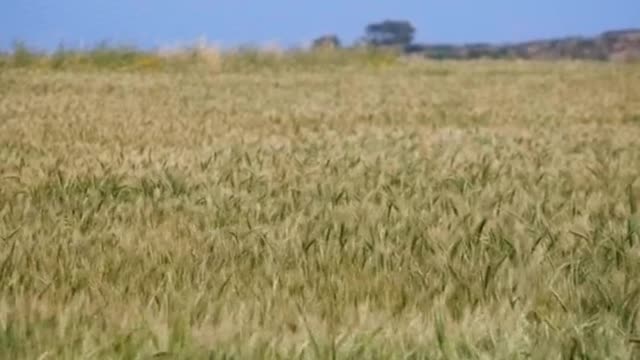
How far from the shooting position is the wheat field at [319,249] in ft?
6.18

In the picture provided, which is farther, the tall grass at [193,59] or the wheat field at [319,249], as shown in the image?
the tall grass at [193,59]

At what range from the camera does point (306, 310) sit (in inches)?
85.4

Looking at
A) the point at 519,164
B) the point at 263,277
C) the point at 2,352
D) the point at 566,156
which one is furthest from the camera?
the point at 566,156

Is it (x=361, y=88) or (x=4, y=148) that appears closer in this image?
(x=4, y=148)

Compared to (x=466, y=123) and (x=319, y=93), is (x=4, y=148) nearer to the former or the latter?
(x=466, y=123)

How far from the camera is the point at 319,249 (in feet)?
9.05

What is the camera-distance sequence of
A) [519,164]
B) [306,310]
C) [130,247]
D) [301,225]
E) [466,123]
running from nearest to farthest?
[306,310], [130,247], [301,225], [519,164], [466,123]

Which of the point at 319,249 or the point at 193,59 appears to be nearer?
the point at 319,249

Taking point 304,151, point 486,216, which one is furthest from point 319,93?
point 486,216

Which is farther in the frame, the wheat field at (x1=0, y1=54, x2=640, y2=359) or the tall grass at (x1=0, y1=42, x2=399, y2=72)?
the tall grass at (x1=0, y1=42, x2=399, y2=72)

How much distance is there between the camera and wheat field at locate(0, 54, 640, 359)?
1.88 metres

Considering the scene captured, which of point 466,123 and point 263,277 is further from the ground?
point 263,277

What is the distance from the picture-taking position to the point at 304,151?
5953 millimetres

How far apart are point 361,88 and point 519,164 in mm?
11858
